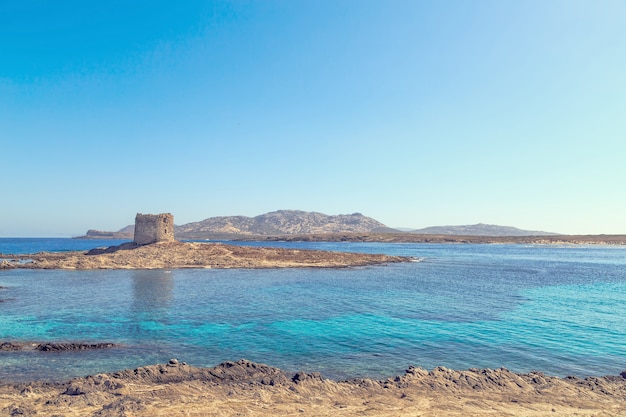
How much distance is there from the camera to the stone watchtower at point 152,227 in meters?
54.3

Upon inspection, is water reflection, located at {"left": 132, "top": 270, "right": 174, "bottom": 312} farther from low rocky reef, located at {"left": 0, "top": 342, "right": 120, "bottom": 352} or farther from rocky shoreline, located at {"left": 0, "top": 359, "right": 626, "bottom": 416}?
rocky shoreline, located at {"left": 0, "top": 359, "right": 626, "bottom": 416}

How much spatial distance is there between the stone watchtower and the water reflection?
10434mm

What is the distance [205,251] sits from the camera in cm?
5688

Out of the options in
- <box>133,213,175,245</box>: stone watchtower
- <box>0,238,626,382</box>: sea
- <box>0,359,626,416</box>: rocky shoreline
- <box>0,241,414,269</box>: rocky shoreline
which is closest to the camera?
<box>0,359,626,416</box>: rocky shoreline

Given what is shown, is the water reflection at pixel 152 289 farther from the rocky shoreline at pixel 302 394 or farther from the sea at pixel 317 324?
the rocky shoreline at pixel 302 394

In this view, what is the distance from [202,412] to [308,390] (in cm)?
327

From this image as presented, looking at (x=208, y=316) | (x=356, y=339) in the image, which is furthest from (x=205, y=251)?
(x=356, y=339)

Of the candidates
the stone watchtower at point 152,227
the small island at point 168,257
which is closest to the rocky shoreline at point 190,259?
the small island at point 168,257

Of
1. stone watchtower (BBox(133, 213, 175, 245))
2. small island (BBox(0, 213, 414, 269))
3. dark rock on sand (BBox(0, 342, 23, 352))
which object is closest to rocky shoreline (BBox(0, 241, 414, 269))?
small island (BBox(0, 213, 414, 269))

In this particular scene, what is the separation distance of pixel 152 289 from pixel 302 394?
24.7 m

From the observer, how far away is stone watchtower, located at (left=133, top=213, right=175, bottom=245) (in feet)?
178

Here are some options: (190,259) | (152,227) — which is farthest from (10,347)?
(152,227)

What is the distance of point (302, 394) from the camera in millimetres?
11781

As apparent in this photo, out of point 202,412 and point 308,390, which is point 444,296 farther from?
point 202,412
